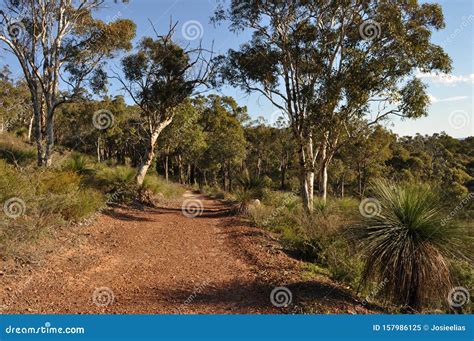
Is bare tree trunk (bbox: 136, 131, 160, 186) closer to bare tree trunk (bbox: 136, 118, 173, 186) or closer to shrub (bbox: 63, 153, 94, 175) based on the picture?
bare tree trunk (bbox: 136, 118, 173, 186)

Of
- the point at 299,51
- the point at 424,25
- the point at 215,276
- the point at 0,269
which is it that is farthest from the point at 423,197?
the point at 424,25

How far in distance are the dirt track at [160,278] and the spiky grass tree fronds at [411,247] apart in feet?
2.03

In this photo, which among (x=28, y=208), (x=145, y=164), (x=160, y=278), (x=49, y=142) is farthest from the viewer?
(x=145, y=164)

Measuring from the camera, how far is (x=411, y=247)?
15.7 ft

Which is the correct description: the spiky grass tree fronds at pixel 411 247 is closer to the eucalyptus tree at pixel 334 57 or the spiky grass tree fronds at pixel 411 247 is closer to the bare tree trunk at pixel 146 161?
the eucalyptus tree at pixel 334 57

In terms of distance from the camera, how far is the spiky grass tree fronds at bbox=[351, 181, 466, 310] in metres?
4.72

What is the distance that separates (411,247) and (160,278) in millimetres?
3963

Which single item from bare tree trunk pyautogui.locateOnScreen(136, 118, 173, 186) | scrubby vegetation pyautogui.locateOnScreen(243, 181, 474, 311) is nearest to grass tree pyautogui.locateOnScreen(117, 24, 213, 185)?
bare tree trunk pyautogui.locateOnScreen(136, 118, 173, 186)

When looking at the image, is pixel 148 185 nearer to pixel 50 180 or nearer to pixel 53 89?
pixel 53 89

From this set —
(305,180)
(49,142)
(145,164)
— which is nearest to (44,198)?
(49,142)

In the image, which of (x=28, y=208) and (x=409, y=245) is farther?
(x=28, y=208)

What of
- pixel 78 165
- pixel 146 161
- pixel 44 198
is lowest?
pixel 44 198

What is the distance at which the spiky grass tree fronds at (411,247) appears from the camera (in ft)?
15.5

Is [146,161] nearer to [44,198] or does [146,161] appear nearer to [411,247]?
[44,198]
